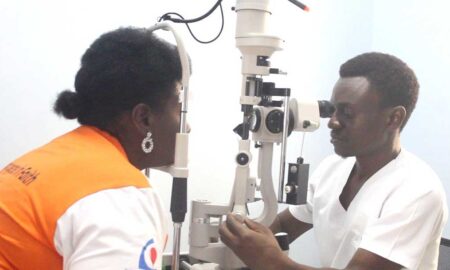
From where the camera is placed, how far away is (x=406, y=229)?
1.19 meters

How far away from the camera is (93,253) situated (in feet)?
2.27

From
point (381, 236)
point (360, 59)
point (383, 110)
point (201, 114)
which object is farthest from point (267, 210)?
point (201, 114)

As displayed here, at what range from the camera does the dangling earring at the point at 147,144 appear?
0.97 metres

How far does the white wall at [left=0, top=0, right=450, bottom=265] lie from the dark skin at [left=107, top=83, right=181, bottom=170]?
0.26 meters

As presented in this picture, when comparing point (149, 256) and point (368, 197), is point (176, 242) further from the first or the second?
point (368, 197)

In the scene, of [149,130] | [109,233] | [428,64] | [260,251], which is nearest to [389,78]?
[260,251]

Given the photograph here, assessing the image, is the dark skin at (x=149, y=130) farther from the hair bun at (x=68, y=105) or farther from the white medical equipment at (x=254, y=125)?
the white medical equipment at (x=254, y=125)

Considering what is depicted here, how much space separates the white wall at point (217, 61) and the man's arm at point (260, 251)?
0.37 m

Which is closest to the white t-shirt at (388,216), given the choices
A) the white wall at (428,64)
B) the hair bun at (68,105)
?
the hair bun at (68,105)

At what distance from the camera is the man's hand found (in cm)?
115

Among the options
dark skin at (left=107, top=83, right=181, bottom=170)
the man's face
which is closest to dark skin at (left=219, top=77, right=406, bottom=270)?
the man's face

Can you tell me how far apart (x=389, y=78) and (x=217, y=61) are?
89 cm

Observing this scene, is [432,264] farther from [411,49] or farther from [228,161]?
[411,49]

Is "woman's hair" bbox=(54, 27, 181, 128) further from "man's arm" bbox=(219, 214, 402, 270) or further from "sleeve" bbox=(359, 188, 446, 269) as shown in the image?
"sleeve" bbox=(359, 188, 446, 269)
